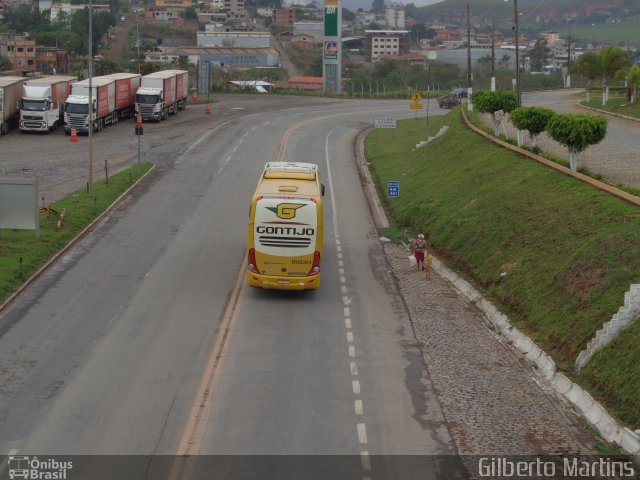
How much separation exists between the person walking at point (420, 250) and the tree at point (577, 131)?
7.91 meters

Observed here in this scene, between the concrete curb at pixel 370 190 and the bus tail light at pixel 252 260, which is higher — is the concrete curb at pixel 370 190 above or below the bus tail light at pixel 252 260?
above

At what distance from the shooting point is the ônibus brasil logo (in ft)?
58.8

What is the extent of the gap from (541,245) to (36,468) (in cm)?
1881

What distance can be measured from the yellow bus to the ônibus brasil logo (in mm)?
13117

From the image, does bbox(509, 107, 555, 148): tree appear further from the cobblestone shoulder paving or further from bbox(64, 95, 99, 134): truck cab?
bbox(64, 95, 99, 134): truck cab

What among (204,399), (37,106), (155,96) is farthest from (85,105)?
(204,399)

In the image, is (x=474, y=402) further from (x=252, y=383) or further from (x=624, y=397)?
(x=252, y=383)

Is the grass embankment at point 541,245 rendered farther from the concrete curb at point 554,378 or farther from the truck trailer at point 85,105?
the truck trailer at point 85,105

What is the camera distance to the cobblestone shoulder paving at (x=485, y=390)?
20.2 m

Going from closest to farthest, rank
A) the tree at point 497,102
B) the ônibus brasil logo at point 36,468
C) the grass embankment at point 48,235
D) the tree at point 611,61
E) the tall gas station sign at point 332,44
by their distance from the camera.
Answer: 1. the ônibus brasil logo at point 36,468
2. the grass embankment at point 48,235
3. the tree at point 497,102
4. the tree at point 611,61
5. the tall gas station sign at point 332,44

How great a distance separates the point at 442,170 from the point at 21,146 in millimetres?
29245

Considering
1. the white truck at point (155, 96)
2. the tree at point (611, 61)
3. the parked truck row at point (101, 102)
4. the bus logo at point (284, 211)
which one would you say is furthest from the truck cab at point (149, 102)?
the bus logo at point (284, 211)

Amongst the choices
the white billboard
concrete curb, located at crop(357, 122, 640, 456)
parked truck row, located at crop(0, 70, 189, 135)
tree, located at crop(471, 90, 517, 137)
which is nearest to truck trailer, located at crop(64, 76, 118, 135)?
parked truck row, located at crop(0, 70, 189, 135)

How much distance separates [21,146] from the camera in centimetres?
6606
